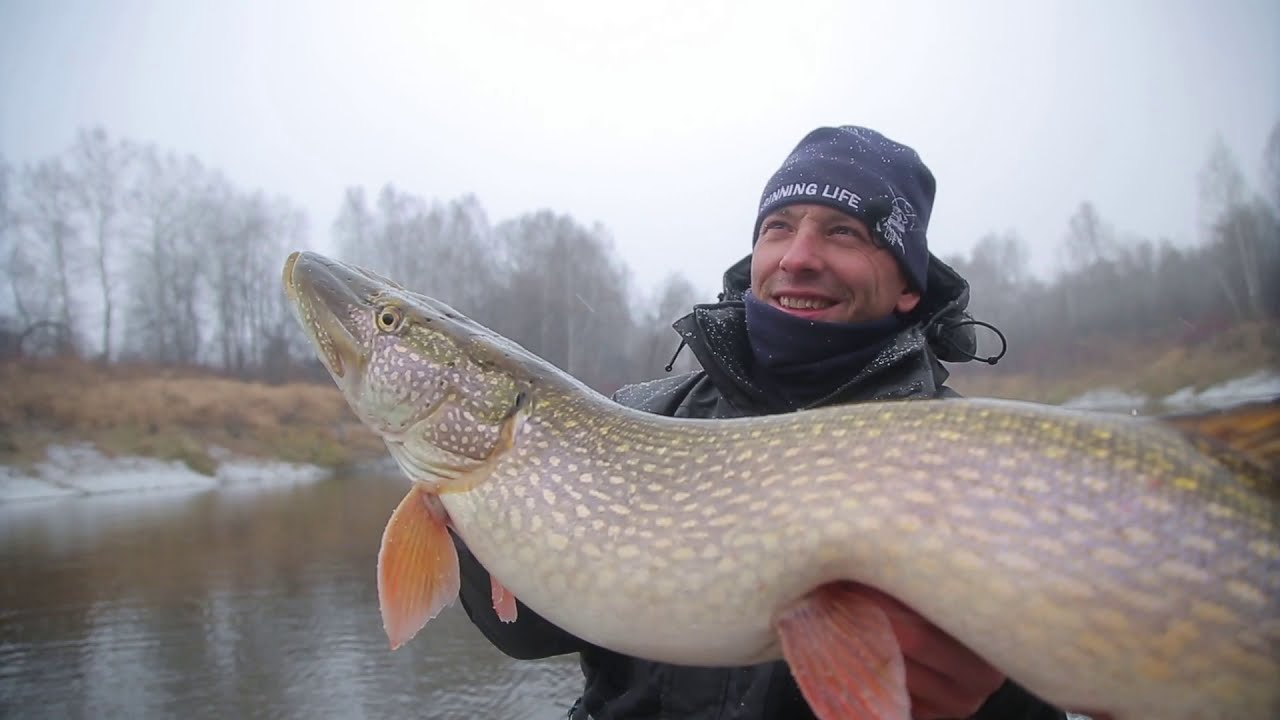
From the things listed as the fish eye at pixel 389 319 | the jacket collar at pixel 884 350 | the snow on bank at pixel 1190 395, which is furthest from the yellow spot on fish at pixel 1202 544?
the snow on bank at pixel 1190 395

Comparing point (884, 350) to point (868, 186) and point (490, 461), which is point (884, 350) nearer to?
point (868, 186)

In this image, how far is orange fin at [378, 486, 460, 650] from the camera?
159 cm

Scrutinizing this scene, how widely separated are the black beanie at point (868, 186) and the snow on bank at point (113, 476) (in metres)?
16.2

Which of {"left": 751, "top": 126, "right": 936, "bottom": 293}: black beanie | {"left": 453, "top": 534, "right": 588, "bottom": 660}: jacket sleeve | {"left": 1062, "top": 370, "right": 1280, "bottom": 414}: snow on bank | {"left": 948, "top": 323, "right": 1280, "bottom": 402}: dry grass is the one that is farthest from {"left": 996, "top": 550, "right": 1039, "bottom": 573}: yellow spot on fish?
{"left": 948, "top": 323, "right": 1280, "bottom": 402}: dry grass

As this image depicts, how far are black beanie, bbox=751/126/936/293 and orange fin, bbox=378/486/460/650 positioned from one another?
138cm

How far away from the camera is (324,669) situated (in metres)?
5.28

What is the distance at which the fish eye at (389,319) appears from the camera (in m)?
1.77

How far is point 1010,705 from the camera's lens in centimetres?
154

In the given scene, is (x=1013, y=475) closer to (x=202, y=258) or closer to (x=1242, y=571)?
(x=1242, y=571)

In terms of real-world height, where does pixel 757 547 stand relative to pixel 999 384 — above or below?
above

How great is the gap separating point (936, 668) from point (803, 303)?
1.12 metres

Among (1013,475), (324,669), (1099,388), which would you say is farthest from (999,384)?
(1013,475)

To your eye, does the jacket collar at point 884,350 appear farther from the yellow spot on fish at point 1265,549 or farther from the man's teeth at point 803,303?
the yellow spot on fish at point 1265,549

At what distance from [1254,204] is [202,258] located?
3656 cm
